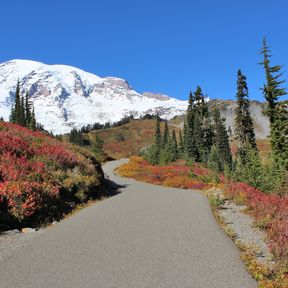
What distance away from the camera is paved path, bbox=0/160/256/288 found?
7.00m

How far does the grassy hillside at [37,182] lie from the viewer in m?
12.1

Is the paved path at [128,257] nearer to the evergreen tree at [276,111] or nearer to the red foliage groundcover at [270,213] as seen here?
the red foliage groundcover at [270,213]

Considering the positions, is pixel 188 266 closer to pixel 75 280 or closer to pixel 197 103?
pixel 75 280

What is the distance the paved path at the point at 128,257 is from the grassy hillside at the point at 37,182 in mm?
1169

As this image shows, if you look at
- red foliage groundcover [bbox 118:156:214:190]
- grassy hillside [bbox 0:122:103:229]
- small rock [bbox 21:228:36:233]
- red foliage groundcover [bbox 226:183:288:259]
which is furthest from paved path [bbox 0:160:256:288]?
red foliage groundcover [bbox 118:156:214:190]

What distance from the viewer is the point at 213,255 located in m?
8.66

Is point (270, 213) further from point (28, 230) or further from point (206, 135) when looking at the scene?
point (206, 135)

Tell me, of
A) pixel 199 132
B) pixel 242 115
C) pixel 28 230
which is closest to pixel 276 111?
pixel 242 115

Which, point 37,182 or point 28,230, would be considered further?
point 37,182

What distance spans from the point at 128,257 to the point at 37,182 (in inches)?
310

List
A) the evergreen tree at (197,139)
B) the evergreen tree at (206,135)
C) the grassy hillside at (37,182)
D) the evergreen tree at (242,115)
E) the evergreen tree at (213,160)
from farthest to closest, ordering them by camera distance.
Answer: the evergreen tree at (197,139)
the evergreen tree at (206,135)
the evergreen tree at (242,115)
the evergreen tree at (213,160)
the grassy hillside at (37,182)

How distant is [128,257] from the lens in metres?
8.45

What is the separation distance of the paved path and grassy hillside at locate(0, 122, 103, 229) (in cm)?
117

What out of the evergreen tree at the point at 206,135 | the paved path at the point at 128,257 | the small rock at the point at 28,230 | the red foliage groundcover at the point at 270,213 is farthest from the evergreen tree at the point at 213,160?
the small rock at the point at 28,230
